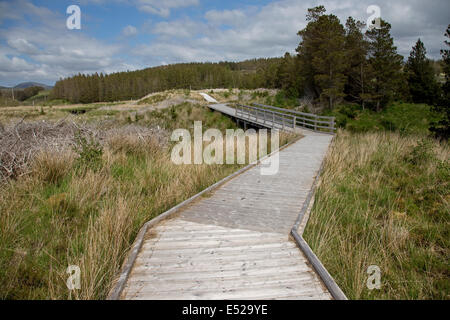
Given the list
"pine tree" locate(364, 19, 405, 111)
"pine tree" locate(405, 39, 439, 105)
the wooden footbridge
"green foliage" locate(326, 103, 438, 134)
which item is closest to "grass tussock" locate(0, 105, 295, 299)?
the wooden footbridge

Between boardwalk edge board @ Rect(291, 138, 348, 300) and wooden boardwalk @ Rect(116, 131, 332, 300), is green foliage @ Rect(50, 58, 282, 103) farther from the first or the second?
boardwalk edge board @ Rect(291, 138, 348, 300)

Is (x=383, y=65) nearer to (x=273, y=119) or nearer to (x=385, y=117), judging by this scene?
(x=385, y=117)

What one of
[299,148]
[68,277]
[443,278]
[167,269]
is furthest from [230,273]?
[299,148]

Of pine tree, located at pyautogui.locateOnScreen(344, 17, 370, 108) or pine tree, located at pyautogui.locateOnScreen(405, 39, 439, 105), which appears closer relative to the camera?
pine tree, located at pyautogui.locateOnScreen(344, 17, 370, 108)

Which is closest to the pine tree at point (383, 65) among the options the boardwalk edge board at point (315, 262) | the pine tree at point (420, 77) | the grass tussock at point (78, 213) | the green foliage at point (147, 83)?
the pine tree at point (420, 77)

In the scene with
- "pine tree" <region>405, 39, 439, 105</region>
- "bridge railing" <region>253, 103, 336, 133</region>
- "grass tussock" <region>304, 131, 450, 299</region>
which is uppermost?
"pine tree" <region>405, 39, 439, 105</region>

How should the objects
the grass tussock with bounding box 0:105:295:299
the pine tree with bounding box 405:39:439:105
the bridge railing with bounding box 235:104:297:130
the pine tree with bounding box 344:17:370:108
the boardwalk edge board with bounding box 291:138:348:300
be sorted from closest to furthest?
the boardwalk edge board with bounding box 291:138:348:300 → the grass tussock with bounding box 0:105:295:299 → the bridge railing with bounding box 235:104:297:130 → the pine tree with bounding box 344:17:370:108 → the pine tree with bounding box 405:39:439:105

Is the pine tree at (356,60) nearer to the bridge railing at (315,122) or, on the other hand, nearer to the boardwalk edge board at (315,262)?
the bridge railing at (315,122)

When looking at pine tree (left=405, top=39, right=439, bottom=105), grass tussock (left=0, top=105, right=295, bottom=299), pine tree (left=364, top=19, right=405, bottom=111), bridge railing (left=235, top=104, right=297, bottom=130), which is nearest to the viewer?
grass tussock (left=0, top=105, right=295, bottom=299)

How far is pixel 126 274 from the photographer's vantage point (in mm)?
2684

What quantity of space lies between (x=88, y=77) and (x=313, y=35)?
98.4m

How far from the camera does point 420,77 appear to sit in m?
24.0

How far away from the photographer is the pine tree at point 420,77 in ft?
74.7

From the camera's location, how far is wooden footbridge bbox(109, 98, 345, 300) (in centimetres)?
250
